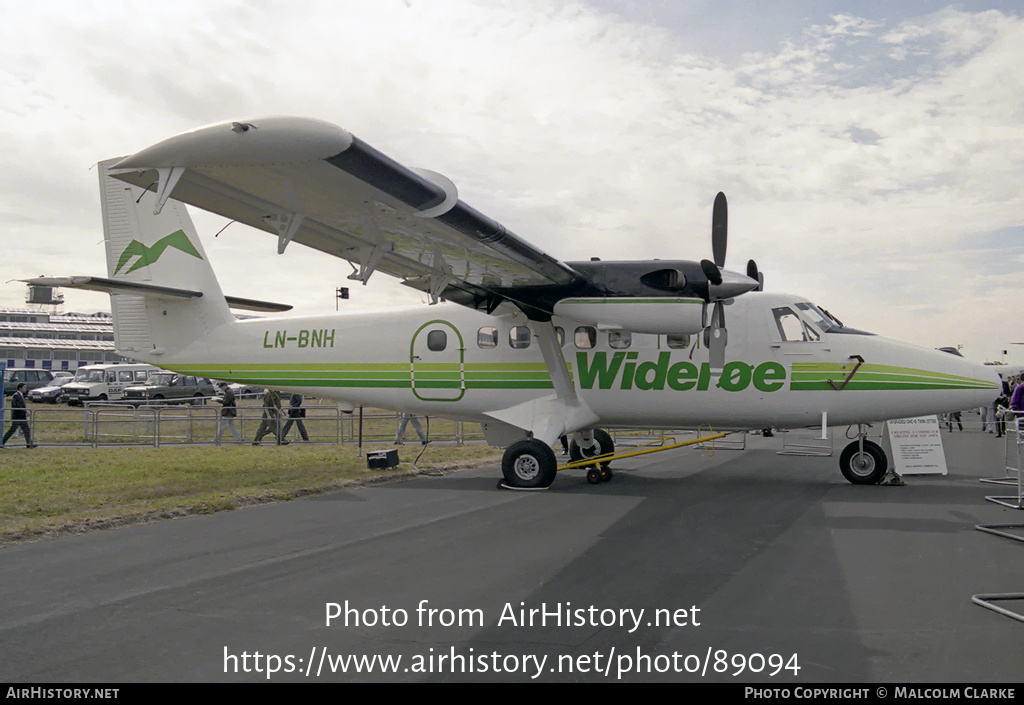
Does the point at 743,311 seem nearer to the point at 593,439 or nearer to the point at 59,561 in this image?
the point at 593,439

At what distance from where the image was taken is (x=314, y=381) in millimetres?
14250

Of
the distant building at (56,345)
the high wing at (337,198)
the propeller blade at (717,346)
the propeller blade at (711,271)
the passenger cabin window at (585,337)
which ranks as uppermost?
the distant building at (56,345)

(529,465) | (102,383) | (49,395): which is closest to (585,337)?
(529,465)

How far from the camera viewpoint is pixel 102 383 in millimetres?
40156

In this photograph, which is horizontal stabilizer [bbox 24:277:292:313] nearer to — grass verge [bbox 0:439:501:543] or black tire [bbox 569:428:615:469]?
grass verge [bbox 0:439:501:543]

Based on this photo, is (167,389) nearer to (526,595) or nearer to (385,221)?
(385,221)

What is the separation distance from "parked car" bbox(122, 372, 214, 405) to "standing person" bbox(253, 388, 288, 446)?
16264 millimetres

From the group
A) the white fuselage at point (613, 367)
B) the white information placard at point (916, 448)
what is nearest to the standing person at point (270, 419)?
the white fuselage at point (613, 367)

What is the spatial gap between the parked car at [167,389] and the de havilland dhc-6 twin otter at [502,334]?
22.6 meters

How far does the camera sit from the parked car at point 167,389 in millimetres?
38338

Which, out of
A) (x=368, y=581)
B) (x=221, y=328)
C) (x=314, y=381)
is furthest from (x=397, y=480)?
(x=368, y=581)

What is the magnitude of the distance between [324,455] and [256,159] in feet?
36.8

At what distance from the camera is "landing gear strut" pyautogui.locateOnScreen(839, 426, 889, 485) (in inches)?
485

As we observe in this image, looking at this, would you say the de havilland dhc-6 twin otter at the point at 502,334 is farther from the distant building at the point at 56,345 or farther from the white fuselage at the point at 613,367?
the distant building at the point at 56,345
